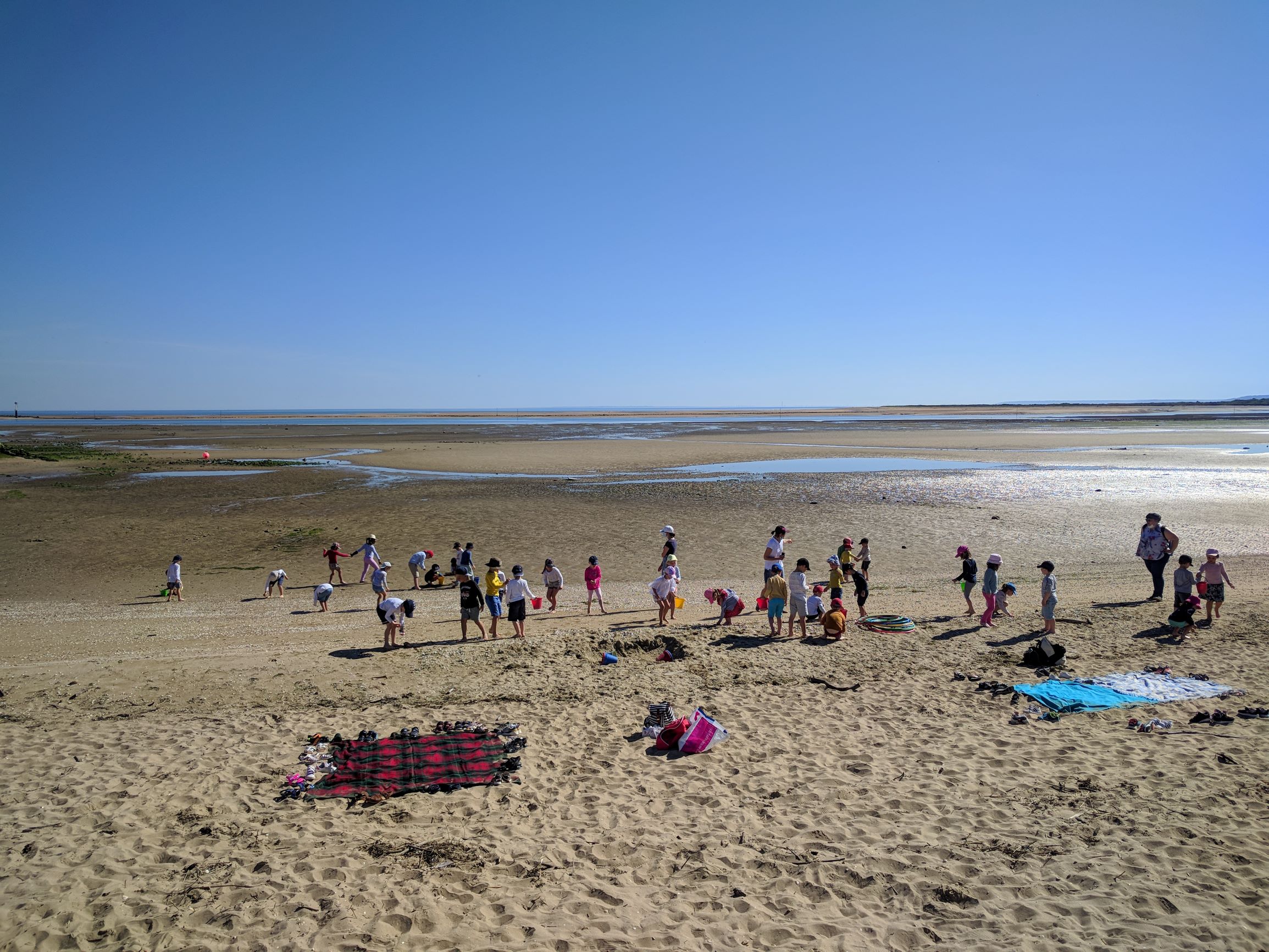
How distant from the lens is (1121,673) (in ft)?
34.1

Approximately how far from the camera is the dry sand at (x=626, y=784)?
5.74 m

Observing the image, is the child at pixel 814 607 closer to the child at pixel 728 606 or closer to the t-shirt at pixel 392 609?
the child at pixel 728 606

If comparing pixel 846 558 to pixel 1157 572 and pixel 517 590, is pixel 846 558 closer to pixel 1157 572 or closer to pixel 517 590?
pixel 1157 572

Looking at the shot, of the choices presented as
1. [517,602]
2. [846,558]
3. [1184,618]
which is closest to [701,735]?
[517,602]

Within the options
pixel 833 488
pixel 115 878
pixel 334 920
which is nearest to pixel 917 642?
pixel 334 920

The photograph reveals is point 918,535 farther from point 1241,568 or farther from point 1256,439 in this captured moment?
point 1256,439

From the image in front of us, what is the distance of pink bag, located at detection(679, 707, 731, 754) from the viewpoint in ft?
28.1

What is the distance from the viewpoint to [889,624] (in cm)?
1316

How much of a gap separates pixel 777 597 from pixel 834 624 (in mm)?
1130

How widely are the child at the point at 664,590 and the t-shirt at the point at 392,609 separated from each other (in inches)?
184

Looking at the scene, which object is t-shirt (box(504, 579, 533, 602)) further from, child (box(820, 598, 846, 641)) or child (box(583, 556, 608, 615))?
child (box(820, 598, 846, 641))

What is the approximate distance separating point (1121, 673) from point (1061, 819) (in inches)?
182

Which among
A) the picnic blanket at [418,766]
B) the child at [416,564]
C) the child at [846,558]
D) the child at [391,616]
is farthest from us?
the child at [416,564]

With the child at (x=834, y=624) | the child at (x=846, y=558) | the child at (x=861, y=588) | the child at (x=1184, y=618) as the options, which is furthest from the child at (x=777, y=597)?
the child at (x=1184, y=618)
